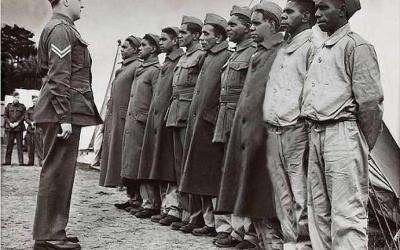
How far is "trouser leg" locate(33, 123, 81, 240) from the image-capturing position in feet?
13.2

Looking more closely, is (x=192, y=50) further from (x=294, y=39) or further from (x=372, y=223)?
(x=372, y=223)

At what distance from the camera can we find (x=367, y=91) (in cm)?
297

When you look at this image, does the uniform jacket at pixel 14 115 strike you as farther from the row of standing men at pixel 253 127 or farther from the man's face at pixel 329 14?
the man's face at pixel 329 14

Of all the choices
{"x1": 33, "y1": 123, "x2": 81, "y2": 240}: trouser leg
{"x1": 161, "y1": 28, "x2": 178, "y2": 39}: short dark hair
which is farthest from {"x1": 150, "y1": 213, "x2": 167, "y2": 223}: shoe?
{"x1": 161, "y1": 28, "x2": 178, "y2": 39}: short dark hair

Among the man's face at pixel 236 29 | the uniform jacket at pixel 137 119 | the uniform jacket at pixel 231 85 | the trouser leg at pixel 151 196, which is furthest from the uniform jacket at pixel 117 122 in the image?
the uniform jacket at pixel 231 85

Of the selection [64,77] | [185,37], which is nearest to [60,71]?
[64,77]

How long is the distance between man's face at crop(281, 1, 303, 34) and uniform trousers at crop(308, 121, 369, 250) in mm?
1004

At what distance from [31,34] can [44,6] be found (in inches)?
20.3

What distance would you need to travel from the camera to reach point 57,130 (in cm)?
403

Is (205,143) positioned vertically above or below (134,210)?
above

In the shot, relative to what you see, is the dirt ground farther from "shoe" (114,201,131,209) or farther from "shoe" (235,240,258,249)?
"shoe" (235,240,258,249)

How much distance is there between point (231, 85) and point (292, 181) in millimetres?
1169

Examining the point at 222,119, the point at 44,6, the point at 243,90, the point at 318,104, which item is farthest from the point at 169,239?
the point at 44,6

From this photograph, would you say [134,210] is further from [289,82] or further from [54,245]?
[289,82]
